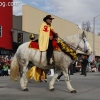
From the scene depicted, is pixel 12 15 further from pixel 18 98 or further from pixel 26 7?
pixel 18 98

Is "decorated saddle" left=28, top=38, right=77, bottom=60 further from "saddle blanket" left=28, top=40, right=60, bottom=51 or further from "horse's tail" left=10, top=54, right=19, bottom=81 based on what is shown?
"horse's tail" left=10, top=54, right=19, bottom=81

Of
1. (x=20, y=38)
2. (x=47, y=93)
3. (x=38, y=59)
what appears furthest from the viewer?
(x=20, y=38)

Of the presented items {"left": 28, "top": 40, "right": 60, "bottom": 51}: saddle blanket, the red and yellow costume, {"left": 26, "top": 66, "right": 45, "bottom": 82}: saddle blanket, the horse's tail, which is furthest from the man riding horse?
{"left": 26, "top": 66, "right": 45, "bottom": 82}: saddle blanket

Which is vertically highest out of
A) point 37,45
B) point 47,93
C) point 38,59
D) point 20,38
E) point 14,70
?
point 20,38

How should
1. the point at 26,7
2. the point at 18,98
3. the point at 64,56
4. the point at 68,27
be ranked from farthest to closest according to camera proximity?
1. the point at 68,27
2. the point at 26,7
3. the point at 64,56
4. the point at 18,98

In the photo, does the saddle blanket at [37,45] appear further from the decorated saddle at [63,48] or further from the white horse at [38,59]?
the white horse at [38,59]

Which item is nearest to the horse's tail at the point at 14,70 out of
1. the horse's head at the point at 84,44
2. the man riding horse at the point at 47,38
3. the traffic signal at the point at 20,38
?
the man riding horse at the point at 47,38


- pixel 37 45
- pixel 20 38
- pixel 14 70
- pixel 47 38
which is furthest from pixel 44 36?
pixel 20 38

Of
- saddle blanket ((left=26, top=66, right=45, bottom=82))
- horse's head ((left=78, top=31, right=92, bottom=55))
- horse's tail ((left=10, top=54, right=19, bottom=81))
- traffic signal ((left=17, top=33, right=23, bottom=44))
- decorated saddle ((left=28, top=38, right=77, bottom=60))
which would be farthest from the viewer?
traffic signal ((left=17, top=33, right=23, bottom=44))

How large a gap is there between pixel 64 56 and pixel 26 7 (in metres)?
26.6

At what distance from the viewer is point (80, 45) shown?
11.3 m

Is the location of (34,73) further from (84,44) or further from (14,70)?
(84,44)

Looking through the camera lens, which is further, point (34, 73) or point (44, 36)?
point (34, 73)

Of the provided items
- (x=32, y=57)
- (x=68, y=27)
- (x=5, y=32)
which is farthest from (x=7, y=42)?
(x=32, y=57)
